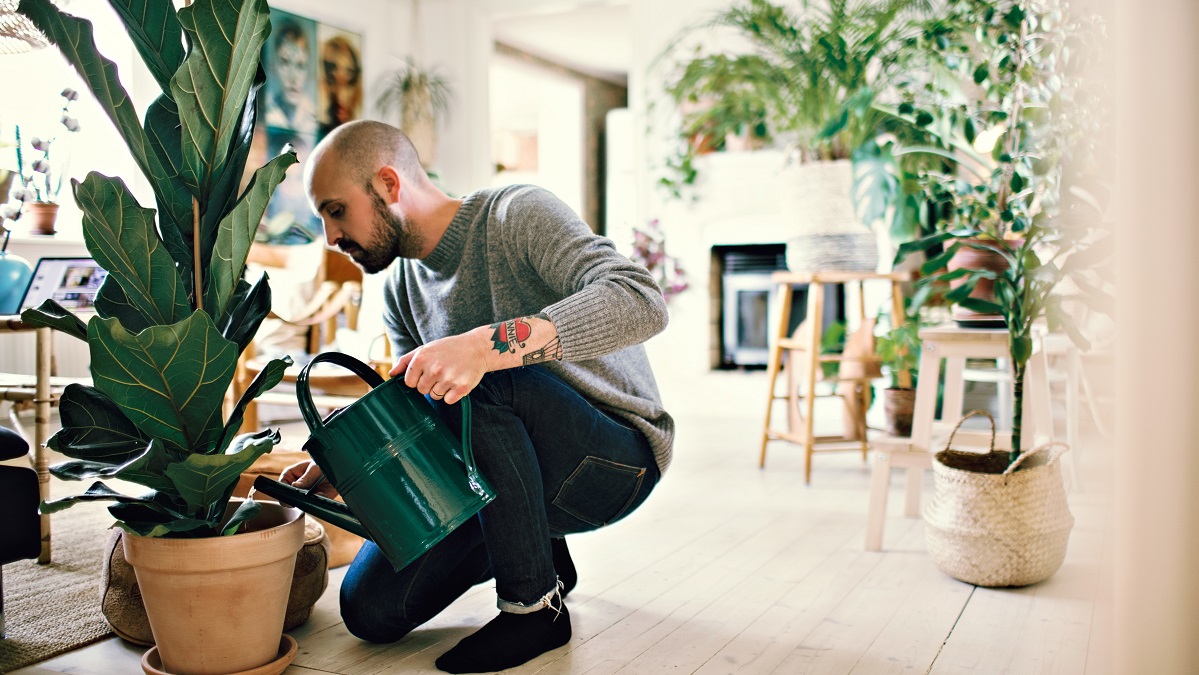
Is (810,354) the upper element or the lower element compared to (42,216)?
lower

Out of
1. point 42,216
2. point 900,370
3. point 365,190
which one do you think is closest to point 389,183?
point 365,190

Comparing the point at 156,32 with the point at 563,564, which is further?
the point at 563,564

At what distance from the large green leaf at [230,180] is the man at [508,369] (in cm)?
20

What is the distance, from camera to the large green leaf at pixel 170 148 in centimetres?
128

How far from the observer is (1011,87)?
2.20 metres

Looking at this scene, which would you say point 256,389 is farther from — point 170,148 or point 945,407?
point 945,407

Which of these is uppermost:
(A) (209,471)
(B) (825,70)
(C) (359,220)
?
(B) (825,70)

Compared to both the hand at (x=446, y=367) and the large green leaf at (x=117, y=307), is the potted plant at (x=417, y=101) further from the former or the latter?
the hand at (x=446, y=367)

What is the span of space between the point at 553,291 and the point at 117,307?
2.05ft

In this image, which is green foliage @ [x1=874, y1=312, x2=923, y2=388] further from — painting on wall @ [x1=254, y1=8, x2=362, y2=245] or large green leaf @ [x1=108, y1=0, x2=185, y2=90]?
painting on wall @ [x1=254, y1=8, x2=362, y2=245]

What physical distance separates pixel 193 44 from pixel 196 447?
0.51m

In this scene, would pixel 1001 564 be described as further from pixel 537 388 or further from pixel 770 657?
pixel 537 388

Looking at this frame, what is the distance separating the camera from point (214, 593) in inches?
49.1

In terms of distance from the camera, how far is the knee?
4.97ft
